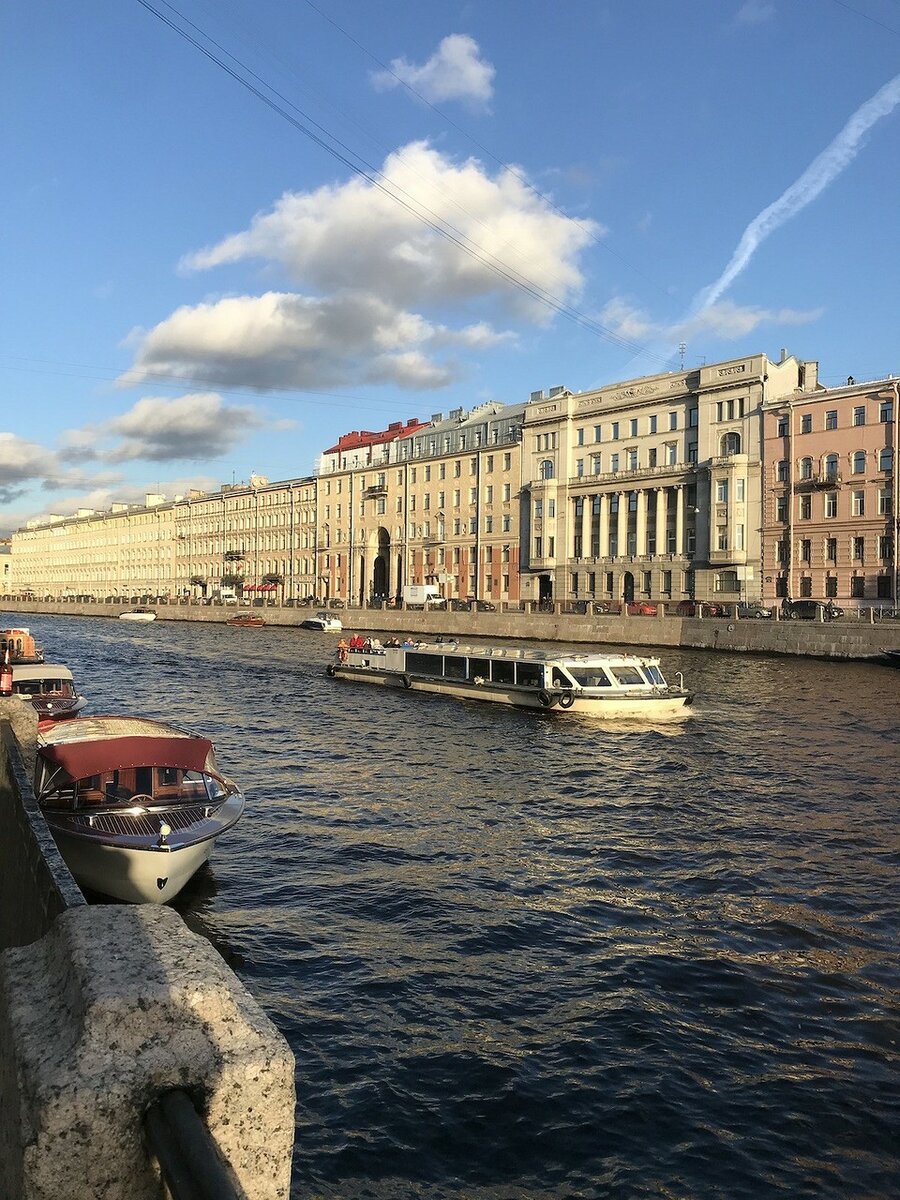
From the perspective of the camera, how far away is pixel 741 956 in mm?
10898

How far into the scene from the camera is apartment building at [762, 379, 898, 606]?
59.3 meters

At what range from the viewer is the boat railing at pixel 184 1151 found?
2.19m

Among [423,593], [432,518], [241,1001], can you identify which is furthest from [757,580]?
[241,1001]

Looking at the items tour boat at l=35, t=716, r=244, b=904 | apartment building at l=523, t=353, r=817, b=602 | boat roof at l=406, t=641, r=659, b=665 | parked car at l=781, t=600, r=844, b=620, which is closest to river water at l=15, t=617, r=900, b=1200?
tour boat at l=35, t=716, r=244, b=904

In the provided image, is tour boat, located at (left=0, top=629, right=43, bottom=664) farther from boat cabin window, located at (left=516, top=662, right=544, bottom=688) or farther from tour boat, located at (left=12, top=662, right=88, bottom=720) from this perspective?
boat cabin window, located at (left=516, top=662, right=544, bottom=688)

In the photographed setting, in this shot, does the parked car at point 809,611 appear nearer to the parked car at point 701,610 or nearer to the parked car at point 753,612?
the parked car at point 753,612

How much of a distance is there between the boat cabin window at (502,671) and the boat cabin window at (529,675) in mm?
330

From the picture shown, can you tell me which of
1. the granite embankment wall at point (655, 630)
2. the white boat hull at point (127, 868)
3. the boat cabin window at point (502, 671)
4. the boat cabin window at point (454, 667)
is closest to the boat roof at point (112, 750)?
the white boat hull at point (127, 868)

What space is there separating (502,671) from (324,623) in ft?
148

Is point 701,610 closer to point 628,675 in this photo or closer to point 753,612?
point 753,612

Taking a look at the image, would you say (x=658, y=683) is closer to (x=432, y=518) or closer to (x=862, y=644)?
(x=862, y=644)

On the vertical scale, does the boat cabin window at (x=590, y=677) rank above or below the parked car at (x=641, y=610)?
below

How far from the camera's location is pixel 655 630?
191 ft

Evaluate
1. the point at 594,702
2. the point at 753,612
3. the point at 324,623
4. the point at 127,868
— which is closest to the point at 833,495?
the point at 753,612
